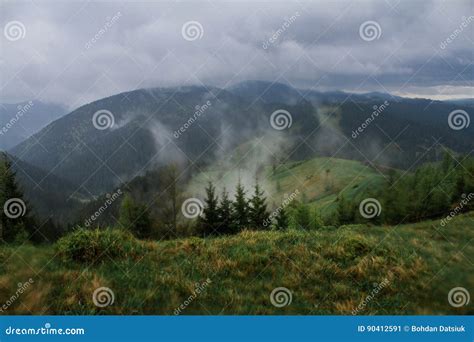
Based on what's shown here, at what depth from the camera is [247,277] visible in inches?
385

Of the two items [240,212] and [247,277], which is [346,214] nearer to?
[240,212]

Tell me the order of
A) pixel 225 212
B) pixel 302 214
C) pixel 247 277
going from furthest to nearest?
pixel 302 214, pixel 225 212, pixel 247 277

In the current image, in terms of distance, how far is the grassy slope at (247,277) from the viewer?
8570 mm

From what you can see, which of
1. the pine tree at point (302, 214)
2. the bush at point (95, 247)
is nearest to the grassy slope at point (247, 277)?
the bush at point (95, 247)

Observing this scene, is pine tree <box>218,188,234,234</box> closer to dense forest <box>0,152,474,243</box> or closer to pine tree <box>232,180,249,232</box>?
dense forest <box>0,152,474,243</box>

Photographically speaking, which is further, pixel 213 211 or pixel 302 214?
pixel 302 214

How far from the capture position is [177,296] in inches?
348

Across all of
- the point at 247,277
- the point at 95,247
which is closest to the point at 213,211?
the point at 95,247

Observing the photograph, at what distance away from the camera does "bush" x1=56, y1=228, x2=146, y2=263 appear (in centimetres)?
1007

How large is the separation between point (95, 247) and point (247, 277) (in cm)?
439

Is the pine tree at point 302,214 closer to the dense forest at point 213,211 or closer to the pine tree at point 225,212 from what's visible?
the dense forest at point 213,211

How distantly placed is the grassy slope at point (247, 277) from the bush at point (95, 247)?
1.06ft

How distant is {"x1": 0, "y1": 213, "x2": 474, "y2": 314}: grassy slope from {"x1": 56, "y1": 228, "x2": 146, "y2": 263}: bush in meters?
0.32

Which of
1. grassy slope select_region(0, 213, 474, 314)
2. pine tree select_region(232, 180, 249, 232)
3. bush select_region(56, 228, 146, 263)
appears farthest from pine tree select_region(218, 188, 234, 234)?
bush select_region(56, 228, 146, 263)
